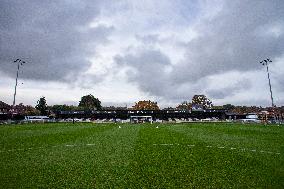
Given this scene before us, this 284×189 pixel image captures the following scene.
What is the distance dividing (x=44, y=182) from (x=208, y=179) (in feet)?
15.6

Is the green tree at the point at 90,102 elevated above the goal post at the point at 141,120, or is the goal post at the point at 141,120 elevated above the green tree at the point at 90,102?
the green tree at the point at 90,102

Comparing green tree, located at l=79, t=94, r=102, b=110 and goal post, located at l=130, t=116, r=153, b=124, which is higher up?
green tree, located at l=79, t=94, r=102, b=110

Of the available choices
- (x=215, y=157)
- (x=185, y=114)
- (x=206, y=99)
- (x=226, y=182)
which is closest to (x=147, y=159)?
(x=215, y=157)

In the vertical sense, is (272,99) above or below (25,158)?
above

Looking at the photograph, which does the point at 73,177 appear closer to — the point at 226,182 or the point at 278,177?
the point at 226,182

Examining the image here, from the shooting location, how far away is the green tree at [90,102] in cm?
18275

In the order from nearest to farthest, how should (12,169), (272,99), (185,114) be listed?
(12,169), (272,99), (185,114)

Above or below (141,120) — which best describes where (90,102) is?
above

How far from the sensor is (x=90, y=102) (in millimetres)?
Answer: 184875

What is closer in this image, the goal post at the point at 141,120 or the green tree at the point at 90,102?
the goal post at the point at 141,120

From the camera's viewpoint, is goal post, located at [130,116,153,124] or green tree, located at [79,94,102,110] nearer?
goal post, located at [130,116,153,124]

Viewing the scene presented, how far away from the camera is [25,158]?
12852 millimetres

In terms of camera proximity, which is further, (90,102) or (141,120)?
(90,102)

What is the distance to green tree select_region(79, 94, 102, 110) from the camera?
18275 cm
